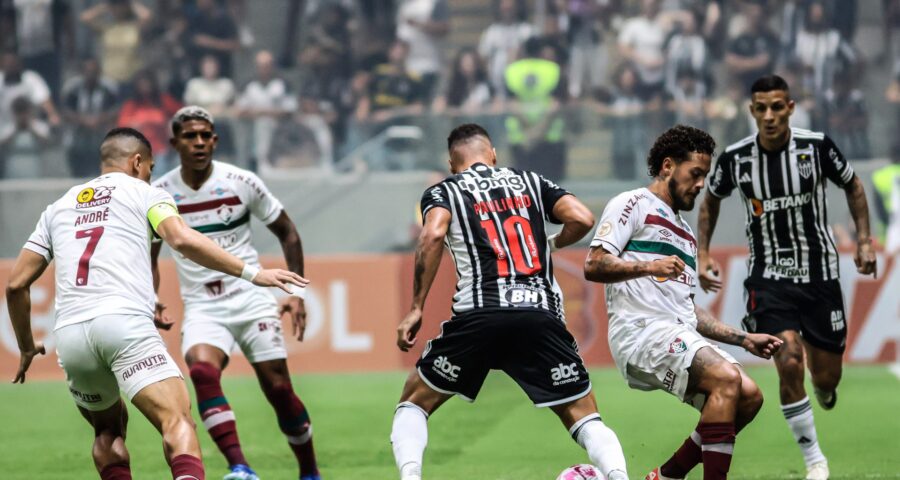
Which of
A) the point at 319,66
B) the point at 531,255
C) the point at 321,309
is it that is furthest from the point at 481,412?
the point at 319,66

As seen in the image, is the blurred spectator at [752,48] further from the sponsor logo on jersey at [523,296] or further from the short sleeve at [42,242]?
the short sleeve at [42,242]

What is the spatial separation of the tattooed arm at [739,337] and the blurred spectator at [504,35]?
10372mm

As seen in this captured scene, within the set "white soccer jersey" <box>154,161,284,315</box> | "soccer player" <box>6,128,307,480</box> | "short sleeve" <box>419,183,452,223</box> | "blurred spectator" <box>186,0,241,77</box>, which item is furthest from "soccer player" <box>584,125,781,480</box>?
"blurred spectator" <box>186,0,241,77</box>

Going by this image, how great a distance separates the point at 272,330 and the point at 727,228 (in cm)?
775

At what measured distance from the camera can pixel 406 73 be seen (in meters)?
16.9

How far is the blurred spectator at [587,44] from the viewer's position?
16547mm

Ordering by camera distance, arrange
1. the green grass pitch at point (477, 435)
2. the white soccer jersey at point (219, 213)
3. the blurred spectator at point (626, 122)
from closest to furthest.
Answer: the white soccer jersey at point (219, 213) < the green grass pitch at point (477, 435) < the blurred spectator at point (626, 122)

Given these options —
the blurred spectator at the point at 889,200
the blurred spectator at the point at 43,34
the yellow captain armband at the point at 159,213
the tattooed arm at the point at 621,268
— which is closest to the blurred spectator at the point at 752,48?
the blurred spectator at the point at 889,200

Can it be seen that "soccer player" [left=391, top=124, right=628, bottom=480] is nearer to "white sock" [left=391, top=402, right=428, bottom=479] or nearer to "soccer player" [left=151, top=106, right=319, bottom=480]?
"white sock" [left=391, top=402, right=428, bottom=479]

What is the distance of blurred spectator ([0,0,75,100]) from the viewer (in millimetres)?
17000

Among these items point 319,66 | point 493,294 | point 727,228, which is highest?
point 319,66

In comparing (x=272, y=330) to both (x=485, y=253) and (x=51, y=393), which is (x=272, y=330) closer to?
(x=485, y=253)

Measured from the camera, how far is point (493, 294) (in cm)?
623

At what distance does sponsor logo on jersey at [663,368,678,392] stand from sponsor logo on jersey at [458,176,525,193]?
1.23 metres
